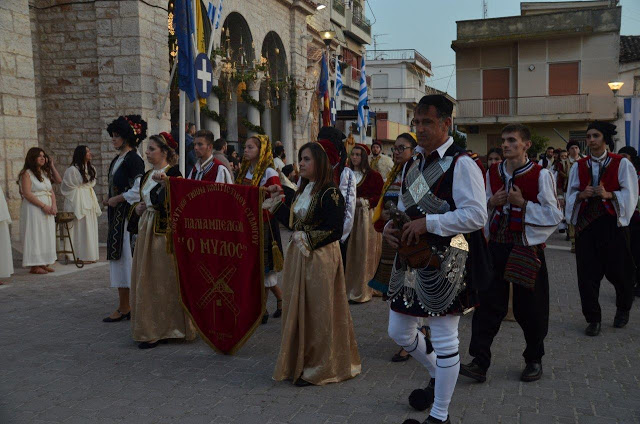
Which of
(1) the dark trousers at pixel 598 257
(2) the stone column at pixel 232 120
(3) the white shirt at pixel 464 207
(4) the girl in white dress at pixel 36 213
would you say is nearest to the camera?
(3) the white shirt at pixel 464 207

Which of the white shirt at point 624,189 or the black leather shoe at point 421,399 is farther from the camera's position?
the white shirt at point 624,189

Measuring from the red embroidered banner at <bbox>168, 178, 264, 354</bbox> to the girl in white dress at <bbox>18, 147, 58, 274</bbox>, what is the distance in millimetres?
5165

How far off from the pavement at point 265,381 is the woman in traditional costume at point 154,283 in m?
0.15

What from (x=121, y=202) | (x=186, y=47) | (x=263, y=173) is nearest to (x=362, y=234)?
(x=263, y=173)

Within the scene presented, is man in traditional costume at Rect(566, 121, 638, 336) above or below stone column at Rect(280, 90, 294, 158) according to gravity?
below

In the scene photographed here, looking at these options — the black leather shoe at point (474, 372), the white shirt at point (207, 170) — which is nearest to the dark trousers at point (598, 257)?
the black leather shoe at point (474, 372)

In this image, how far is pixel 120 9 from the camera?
12500 millimetres

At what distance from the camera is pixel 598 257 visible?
599cm

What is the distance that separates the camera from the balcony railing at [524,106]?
3231cm

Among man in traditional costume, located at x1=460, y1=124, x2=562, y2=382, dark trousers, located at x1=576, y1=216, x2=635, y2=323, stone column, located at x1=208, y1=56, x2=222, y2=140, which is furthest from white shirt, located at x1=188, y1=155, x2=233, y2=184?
stone column, located at x1=208, y1=56, x2=222, y2=140

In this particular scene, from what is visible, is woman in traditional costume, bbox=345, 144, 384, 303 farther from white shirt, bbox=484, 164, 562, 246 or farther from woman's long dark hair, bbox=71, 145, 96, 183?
woman's long dark hair, bbox=71, 145, 96, 183

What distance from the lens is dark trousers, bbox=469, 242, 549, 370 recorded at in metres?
4.68

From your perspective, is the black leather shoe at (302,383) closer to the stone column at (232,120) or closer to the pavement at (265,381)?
the pavement at (265,381)

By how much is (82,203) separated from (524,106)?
91.2 ft
